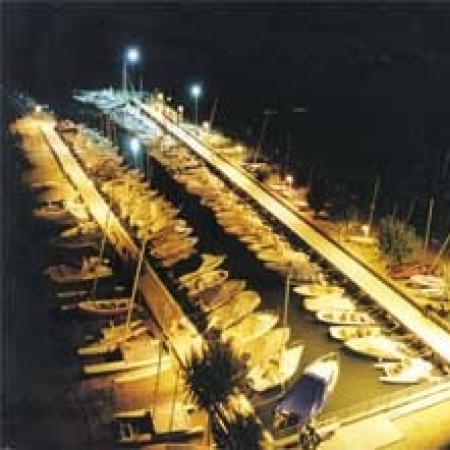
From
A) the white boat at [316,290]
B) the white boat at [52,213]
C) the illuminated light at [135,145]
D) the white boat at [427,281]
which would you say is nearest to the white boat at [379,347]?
the white boat at [316,290]

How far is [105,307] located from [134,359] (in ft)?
6.20

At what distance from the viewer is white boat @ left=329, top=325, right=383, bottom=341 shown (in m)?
15.0

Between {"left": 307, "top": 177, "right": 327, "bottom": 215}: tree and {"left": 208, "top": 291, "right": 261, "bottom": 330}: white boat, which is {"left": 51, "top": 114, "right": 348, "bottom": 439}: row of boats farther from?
{"left": 307, "top": 177, "right": 327, "bottom": 215}: tree

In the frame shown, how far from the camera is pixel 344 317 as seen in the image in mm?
15633

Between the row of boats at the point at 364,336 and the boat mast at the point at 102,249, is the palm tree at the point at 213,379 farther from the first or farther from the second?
the boat mast at the point at 102,249

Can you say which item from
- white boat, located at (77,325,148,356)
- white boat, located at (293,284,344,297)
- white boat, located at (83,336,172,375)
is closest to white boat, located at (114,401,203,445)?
white boat, located at (83,336,172,375)

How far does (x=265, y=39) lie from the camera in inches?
914

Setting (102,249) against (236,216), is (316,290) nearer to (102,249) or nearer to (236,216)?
(236,216)

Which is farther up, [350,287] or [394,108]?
[394,108]

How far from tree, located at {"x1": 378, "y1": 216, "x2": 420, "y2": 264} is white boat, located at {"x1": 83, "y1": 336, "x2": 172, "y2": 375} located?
591cm

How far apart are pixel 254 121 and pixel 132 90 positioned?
532cm

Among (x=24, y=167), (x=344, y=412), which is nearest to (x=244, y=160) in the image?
(x=24, y=167)

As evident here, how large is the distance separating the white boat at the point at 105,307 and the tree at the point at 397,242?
18.9ft

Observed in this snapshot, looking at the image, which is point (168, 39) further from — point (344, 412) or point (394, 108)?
point (344, 412)
